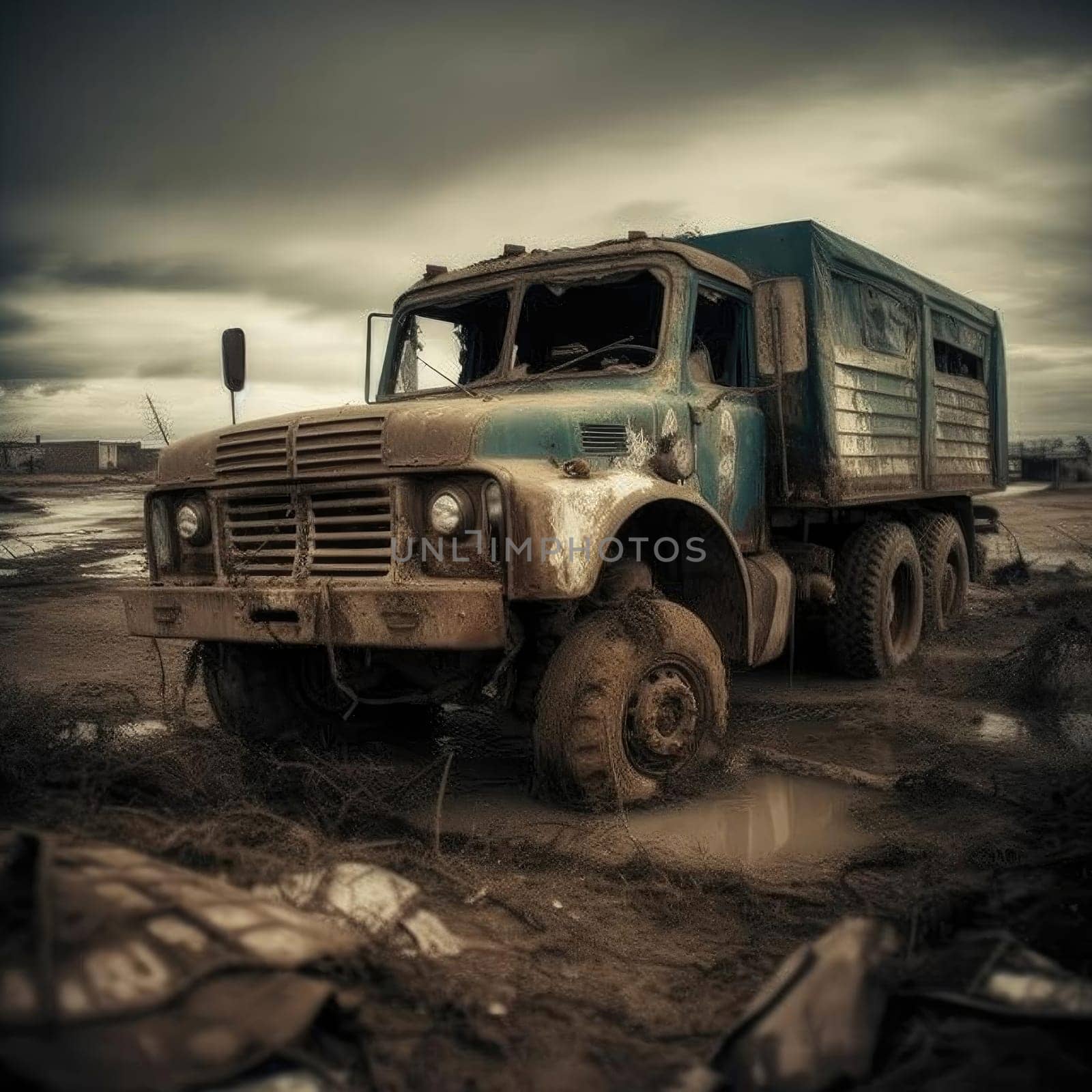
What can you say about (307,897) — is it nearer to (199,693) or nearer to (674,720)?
(674,720)

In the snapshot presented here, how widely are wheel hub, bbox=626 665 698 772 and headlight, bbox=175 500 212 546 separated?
2.02 meters

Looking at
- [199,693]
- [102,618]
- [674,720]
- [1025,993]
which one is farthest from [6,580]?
[1025,993]

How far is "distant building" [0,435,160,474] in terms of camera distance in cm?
4341

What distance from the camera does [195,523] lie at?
4.34 metres

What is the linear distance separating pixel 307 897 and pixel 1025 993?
1.78 metres

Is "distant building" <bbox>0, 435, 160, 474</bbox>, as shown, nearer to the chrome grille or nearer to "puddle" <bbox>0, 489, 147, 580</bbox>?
"puddle" <bbox>0, 489, 147, 580</bbox>

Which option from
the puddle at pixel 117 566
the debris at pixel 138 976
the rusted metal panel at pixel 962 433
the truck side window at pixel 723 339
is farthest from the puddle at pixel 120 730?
the puddle at pixel 117 566

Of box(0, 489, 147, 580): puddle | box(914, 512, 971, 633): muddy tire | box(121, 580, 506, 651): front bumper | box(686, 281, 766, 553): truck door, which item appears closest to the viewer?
box(121, 580, 506, 651): front bumper

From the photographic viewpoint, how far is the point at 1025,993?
6.81 feet

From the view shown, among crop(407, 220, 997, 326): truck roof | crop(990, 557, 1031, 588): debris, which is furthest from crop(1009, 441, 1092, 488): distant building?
crop(407, 220, 997, 326): truck roof

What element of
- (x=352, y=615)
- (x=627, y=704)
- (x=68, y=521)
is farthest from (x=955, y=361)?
(x=68, y=521)

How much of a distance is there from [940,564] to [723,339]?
135 inches

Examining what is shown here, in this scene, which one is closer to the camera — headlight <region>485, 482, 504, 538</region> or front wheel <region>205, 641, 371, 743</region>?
headlight <region>485, 482, 504, 538</region>

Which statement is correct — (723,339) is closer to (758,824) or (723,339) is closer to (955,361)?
(758,824)
